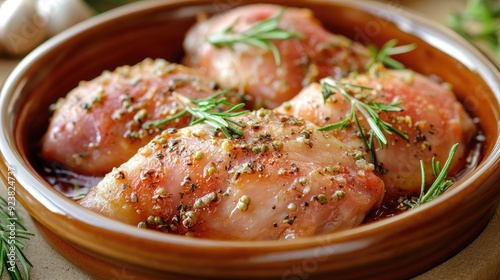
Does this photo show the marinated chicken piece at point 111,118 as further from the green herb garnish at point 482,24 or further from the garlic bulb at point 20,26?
the green herb garnish at point 482,24

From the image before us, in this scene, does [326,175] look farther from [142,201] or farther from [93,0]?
[93,0]

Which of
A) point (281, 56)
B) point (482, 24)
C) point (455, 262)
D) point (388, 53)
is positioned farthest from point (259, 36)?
point (482, 24)

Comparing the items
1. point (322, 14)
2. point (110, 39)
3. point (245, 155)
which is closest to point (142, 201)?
point (245, 155)

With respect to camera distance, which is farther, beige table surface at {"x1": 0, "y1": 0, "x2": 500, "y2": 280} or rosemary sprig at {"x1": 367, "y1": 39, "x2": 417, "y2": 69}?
rosemary sprig at {"x1": 367, "y1": 39, "x2": 417, "y2": 69}

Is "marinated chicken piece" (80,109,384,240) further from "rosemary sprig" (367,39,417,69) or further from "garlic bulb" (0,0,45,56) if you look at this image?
"garlic bulb" (0,0,45,56)

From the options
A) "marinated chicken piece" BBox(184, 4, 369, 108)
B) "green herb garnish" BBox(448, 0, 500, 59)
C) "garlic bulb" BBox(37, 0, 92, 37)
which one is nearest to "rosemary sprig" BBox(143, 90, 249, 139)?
"marinated chicken piece" BBox(184, 4, 369, 108)

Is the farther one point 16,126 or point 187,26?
point 187,26
